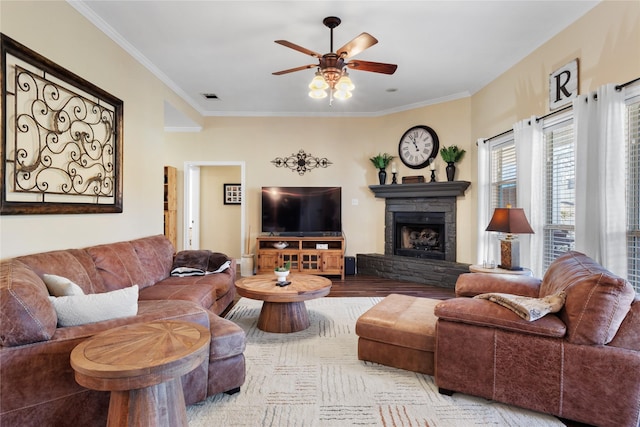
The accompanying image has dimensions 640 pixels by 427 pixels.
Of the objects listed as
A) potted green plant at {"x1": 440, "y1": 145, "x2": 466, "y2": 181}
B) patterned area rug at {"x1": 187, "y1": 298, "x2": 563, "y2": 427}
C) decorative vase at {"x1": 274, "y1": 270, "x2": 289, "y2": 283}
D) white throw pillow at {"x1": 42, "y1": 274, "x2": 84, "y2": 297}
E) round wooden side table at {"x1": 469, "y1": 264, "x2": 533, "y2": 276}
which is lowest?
patterned area rug at {"x1": 187, "y1": 298, "x2": 563, "y2": 427}

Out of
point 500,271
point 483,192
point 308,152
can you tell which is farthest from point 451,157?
point 308,152

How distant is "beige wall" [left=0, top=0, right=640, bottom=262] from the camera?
8.00 ft

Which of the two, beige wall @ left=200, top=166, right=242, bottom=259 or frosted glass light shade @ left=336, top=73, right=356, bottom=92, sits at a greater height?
frosted glass light shade @ left=336, top=73, right=356, bottom=92

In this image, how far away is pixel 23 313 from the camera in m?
1.48

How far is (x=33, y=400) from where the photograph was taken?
1.48 metres

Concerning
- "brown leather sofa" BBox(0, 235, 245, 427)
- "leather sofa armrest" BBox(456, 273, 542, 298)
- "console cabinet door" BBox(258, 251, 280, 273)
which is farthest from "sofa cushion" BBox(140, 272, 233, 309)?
"leather sofa armrest" BBox(456, 273, 542, 298)

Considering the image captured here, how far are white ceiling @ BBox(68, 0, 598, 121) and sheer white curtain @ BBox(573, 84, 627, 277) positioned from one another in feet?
3.26

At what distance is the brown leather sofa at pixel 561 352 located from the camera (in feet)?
5.44

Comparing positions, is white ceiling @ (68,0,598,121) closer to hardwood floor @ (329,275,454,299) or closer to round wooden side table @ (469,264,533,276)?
round wooden side table @ (469,264,533,276)

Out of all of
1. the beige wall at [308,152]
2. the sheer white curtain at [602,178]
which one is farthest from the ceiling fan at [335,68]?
the beige wall at [308,152]

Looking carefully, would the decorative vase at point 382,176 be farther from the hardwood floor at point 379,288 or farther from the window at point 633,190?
the window at point 633,190

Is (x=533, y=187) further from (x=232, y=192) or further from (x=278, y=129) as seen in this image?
(x=232, y=192)

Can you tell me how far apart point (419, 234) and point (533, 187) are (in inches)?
94.5

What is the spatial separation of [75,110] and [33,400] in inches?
88.0
